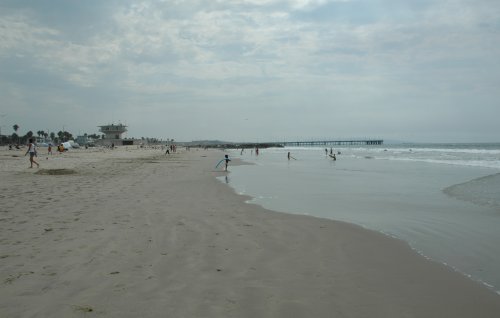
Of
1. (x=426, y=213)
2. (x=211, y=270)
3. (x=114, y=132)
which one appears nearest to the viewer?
(x=211, y=270)

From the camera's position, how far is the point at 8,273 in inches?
193

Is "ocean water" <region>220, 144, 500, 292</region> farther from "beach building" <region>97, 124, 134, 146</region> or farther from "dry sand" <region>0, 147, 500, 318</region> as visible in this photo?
"beach building" <region>97, 124, 134, 146</region>

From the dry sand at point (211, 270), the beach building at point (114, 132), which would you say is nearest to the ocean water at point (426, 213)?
the dry sand at point (211, 270)

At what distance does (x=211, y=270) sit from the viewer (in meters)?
5.29

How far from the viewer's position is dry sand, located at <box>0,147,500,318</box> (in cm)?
415

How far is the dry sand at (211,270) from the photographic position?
4.15 meters

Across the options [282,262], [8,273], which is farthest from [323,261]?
[8,273]

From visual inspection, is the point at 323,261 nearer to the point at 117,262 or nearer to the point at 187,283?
the point at 187,283

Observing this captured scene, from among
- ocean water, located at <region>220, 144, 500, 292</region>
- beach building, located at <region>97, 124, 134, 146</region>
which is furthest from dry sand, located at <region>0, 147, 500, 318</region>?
beach building, located at <region>97, 124, 134, 146</region>

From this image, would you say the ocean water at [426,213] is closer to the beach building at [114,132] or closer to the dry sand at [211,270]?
the dry sand at [211,270]

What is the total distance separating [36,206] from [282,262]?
7113mm

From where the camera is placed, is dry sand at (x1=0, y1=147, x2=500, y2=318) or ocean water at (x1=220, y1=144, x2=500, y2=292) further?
ocean water at (x1=220, y1=144, x2=500, y2=292)

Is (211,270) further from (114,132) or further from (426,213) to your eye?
(114,132)

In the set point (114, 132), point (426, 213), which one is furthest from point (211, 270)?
point (114, 132)
